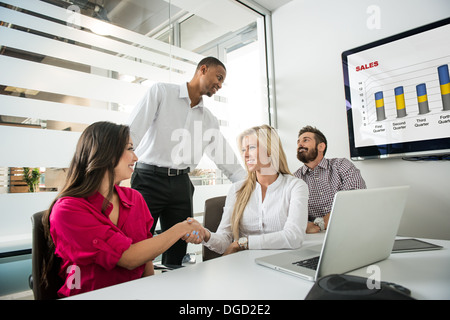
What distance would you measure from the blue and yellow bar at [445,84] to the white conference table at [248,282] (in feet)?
5.01

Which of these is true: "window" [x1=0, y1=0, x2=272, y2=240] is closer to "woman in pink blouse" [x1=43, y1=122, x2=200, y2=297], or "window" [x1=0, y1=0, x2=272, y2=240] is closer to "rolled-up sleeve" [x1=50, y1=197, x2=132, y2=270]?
"woman in pink blouse" [x1=43, y1=122, x2=200, y2=297]

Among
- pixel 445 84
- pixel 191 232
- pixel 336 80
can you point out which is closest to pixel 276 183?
pixel 191 232

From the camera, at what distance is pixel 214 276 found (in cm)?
89

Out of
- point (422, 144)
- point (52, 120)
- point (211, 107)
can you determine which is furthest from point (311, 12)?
point (52, 120)

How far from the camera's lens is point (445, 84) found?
2113mm

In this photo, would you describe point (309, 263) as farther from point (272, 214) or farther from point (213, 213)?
point (213, 213)

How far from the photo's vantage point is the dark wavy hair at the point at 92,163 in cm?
105

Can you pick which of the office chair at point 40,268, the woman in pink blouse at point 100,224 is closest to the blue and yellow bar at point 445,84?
the woman in pink blouse at point 100,224

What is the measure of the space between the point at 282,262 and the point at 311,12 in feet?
9.48

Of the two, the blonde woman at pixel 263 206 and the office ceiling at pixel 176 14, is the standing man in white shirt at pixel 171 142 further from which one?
the office ceiling at pixel 176 14

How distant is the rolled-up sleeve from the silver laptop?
1.63 ft

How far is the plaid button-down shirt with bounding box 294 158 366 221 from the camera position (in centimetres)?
215
